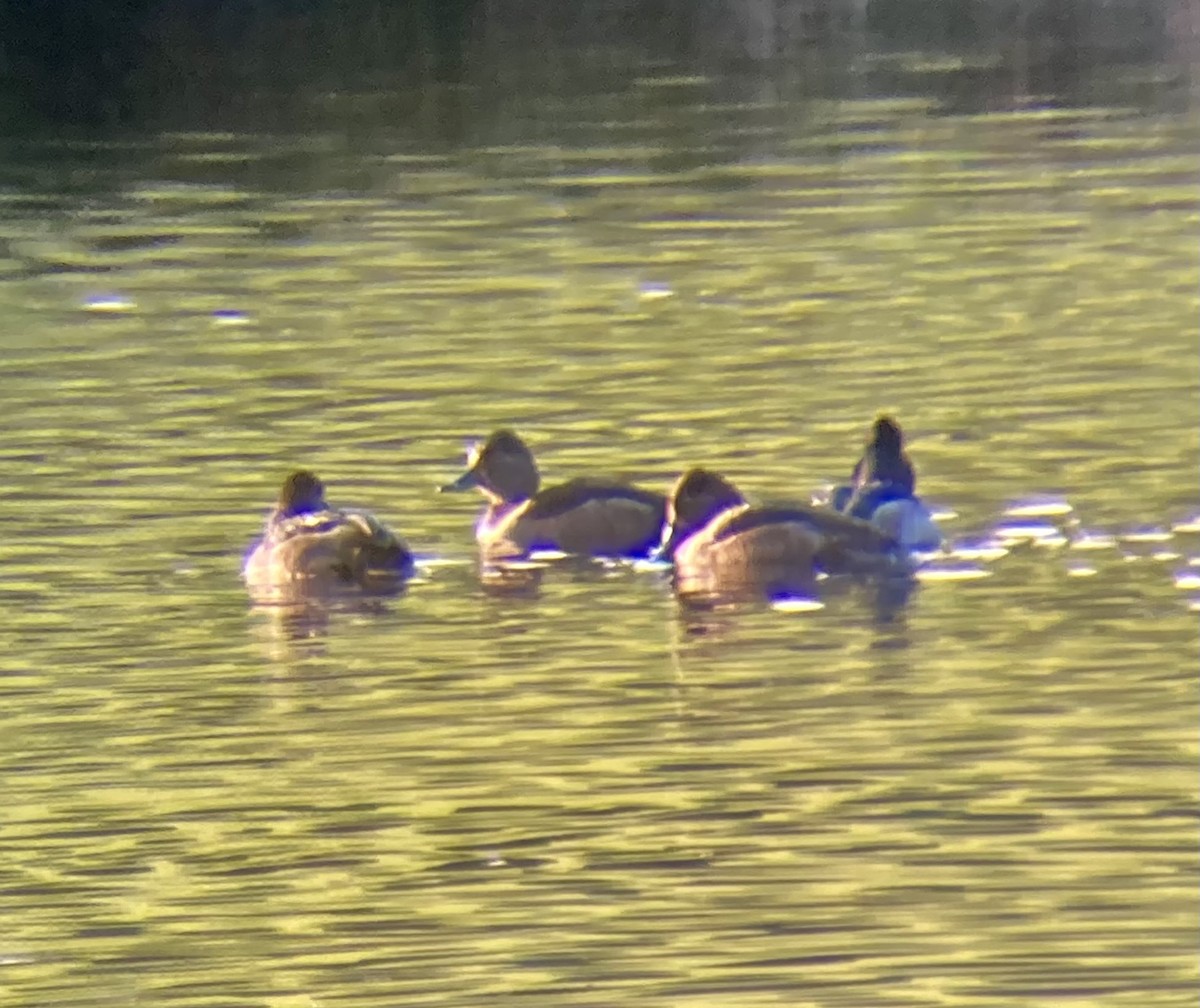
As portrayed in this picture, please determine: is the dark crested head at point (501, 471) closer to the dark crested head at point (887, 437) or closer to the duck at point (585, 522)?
the duck at point (585, 522)

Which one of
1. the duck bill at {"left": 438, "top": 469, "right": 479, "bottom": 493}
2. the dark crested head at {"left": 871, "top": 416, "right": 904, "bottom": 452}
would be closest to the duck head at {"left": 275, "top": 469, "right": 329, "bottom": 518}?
the duck bill at {"left": 438, "top": 469, "right": 479, "bottom": 493}

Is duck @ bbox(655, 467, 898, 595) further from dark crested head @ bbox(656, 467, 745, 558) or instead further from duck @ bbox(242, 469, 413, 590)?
duck @ bbox(242, 469, 413, 590)

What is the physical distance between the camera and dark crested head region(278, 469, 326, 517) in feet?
51.7

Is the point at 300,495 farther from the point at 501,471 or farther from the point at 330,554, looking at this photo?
the point at 501,471

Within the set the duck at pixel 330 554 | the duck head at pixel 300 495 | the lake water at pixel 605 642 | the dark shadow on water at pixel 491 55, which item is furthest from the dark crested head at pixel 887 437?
the dark shadow on water at pixel 491 55

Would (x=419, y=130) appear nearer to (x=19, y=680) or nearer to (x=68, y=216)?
(x=68, y=216)

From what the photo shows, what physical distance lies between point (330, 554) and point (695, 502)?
154 cm

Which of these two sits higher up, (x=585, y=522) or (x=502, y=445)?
(x=502, y=445)

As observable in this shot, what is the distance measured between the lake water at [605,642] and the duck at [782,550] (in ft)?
0.66

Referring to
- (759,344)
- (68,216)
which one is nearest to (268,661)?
(759,344)

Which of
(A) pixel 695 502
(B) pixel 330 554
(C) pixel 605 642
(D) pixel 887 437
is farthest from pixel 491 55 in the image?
(C) pixel 605 642

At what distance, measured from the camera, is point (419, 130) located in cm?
3653

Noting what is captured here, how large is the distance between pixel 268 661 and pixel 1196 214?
14.1 metres

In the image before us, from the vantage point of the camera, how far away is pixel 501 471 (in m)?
16.6
